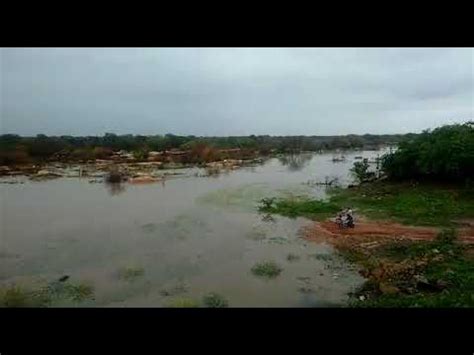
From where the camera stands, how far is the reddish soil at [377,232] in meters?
6.01

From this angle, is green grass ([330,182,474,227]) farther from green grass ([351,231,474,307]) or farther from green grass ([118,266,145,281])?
green grass ([118,266,145,281])

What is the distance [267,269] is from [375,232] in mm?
1970

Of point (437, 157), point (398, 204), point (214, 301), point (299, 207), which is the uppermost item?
point (437, 157)

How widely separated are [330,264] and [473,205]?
13.3 feet

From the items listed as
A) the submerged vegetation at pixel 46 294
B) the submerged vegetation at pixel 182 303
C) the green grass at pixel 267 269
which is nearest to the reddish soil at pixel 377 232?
the green grass at pixel 267 269

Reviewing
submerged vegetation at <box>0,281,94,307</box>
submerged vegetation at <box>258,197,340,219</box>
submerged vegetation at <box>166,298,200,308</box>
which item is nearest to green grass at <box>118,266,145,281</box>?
submerged vegetation at <box>0,281,94,307</box>

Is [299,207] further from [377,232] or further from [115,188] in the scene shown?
[115,188]

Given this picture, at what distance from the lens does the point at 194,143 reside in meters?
15.3

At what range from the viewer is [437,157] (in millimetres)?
9703

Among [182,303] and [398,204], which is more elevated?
[398,204]

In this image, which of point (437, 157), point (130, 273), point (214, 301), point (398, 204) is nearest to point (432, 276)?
point (214, 301)
